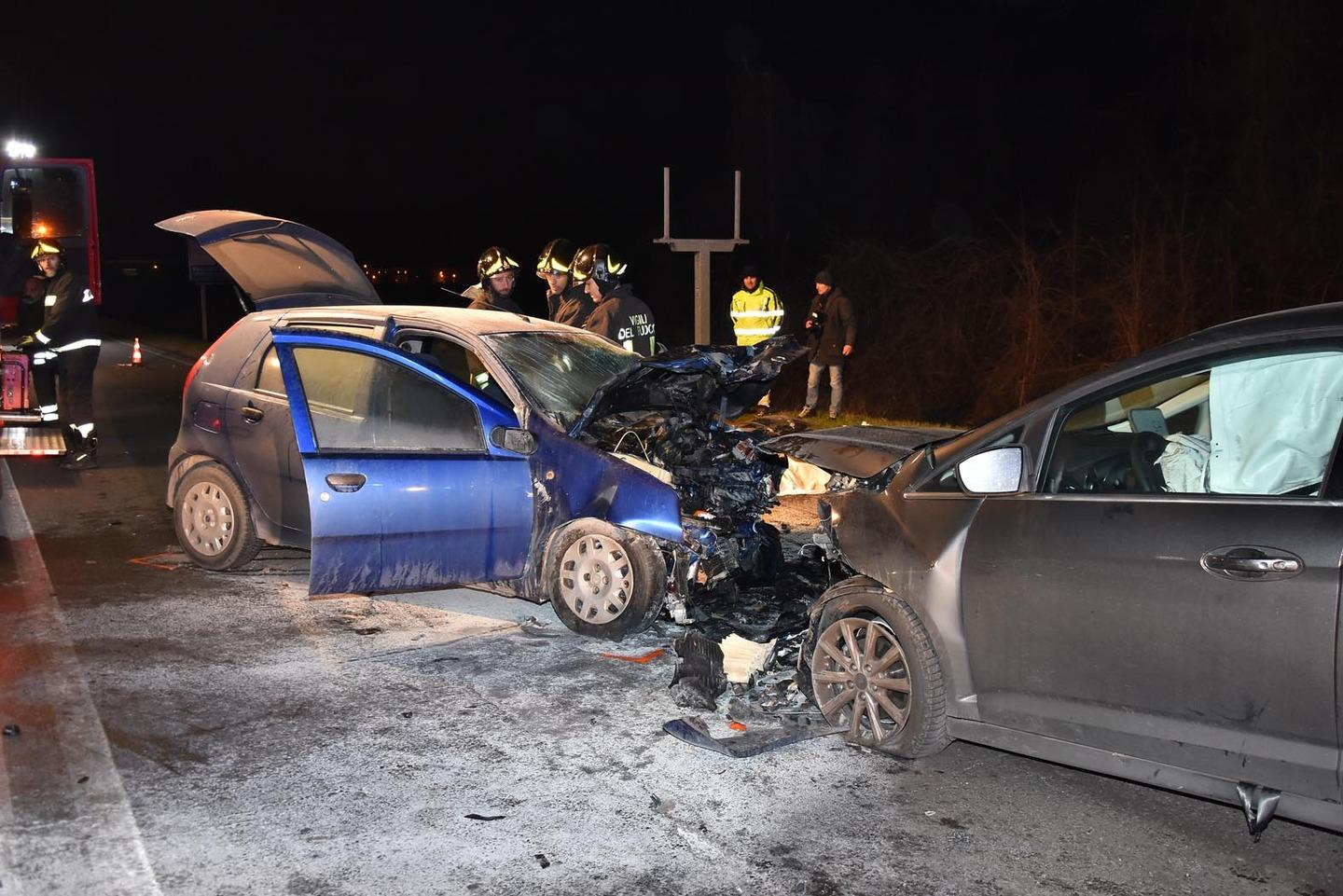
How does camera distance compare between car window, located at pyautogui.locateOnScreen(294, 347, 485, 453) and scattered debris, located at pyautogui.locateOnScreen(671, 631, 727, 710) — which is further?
car window, located at pyautogui.locateOnScreen(294, 347, 485, 453)

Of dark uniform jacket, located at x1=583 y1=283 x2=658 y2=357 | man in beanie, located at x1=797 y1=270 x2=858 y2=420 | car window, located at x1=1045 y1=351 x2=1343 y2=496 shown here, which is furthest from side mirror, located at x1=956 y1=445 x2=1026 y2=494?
man in beanie, located at x1=797 y1=270 x2=858 y2=420

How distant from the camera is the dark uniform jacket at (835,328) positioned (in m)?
14.8

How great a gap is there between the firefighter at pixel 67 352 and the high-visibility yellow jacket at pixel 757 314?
264 inches

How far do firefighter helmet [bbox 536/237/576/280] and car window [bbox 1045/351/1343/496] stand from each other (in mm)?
6521

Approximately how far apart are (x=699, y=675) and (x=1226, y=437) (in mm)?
2440

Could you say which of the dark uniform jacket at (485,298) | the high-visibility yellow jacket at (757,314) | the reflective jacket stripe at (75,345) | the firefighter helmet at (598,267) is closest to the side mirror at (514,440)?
the firefighter helmet at (598,267)

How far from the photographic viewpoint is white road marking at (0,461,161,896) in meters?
3.76

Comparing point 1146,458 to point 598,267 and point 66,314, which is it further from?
point 66,314

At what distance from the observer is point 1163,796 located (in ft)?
14.7

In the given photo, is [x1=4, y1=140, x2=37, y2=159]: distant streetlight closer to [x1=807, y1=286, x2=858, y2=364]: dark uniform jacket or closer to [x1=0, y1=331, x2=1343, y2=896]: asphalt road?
[x1=807, y1=286, x2=858, y2=364]: dark uniform jacket

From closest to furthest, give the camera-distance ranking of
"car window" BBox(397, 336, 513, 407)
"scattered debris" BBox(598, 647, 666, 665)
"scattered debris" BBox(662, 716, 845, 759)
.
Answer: "scattered debris" BBox(662, 716, 845, 759) → "scattered debris" BBox(598, 647, 666, 665) → "car window" BBox(397, 336, 513, 407)

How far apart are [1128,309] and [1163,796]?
10.8m

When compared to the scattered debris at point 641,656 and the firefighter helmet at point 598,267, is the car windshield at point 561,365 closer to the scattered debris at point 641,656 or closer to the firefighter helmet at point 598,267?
the scattered debris at point 641,656

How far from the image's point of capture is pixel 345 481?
240 inches
